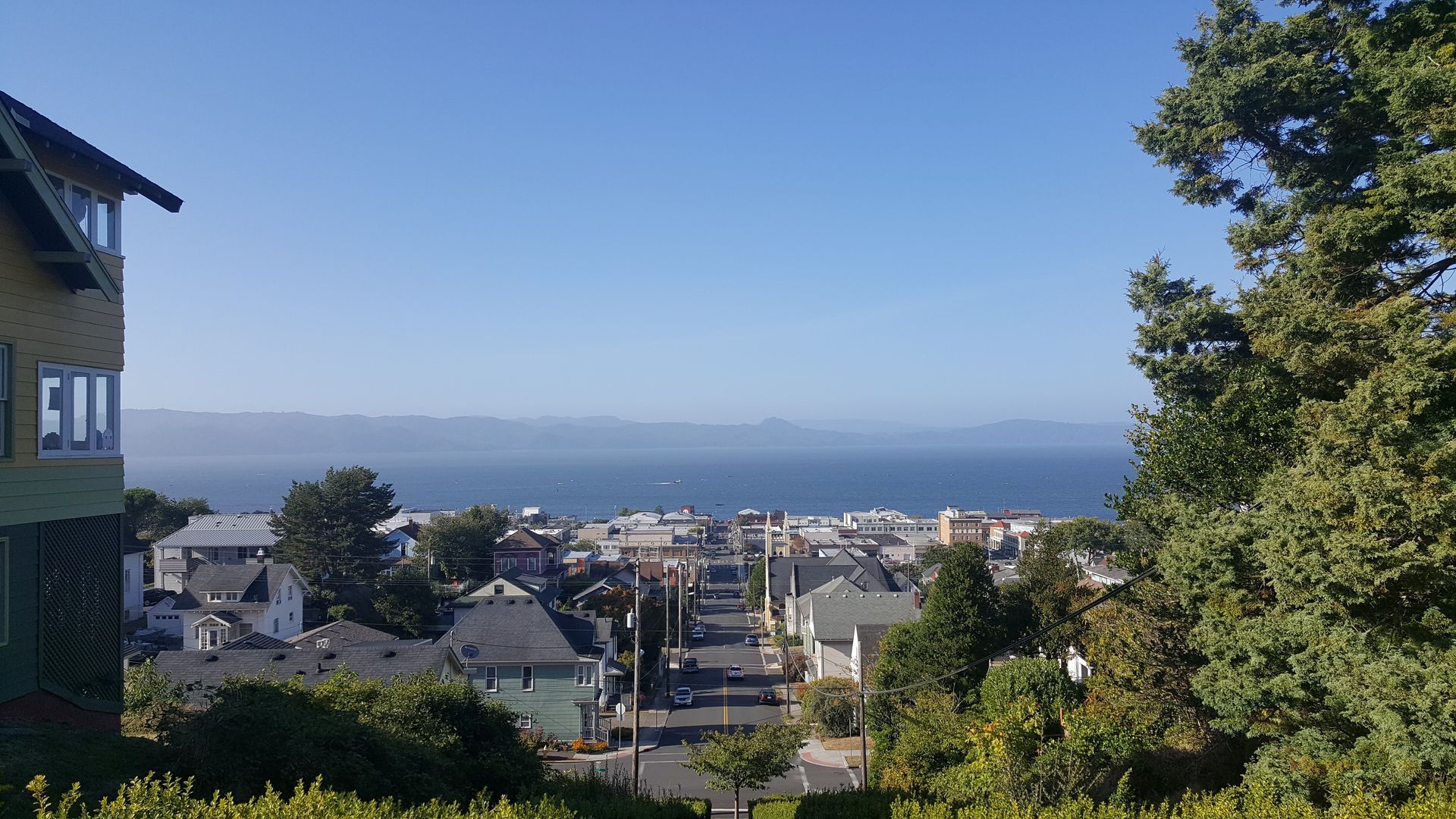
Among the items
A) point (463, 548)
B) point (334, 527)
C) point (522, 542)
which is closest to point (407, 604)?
point (334, 527)

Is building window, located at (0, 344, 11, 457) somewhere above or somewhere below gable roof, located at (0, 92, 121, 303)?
below

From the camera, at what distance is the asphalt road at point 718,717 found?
25375 millimetres

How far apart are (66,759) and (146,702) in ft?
17.7

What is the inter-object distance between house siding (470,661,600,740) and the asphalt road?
138 inches

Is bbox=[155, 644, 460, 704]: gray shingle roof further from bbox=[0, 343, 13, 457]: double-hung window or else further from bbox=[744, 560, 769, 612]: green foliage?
bbox=[744, 560, 769, 612]: green foliage

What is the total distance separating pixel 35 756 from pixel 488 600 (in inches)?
1172

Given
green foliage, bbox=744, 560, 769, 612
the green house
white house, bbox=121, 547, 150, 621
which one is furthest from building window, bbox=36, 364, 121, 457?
green foliage, bbox=744, 560, 769, 612

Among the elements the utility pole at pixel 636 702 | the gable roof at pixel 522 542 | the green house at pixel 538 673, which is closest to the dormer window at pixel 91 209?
the utility pole at pixel 636 702

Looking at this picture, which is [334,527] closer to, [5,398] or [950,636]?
[950,636]

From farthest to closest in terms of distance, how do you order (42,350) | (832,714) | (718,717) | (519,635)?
(718,717) → (519,635) → (832,714) → (42,350)

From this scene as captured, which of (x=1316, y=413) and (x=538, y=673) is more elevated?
(x=1316, y=413)

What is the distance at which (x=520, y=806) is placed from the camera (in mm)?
7160

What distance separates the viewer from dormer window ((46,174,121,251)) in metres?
9.87

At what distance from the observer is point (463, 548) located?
6856 centimetres
